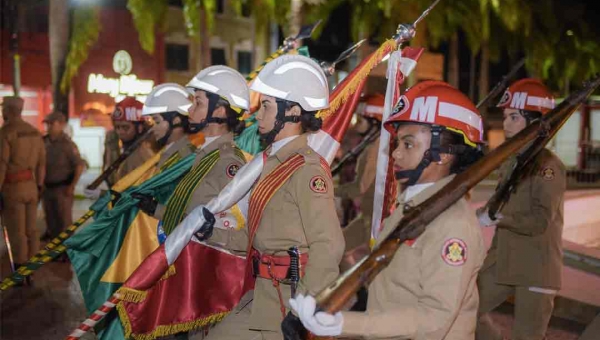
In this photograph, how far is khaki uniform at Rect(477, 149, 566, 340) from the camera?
16.1 feet

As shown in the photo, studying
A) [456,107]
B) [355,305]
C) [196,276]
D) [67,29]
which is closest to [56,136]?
[355,305]

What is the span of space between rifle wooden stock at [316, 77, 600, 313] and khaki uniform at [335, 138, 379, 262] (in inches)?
199

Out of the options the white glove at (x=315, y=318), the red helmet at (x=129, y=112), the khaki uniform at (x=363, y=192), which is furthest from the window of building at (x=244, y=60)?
the white glove at (x=315, y=318)

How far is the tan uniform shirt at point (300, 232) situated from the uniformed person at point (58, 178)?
742 centimetres

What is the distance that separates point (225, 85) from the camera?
208 inches

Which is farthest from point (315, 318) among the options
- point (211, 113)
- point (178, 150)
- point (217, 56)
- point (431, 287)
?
point (217, 56)

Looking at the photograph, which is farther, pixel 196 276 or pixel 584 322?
pixel 584 322

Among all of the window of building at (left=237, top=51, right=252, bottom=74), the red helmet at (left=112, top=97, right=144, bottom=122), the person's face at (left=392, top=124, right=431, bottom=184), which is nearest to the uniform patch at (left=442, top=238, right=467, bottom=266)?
the person's face at (left=392, top=124, right=431, bottom=184)

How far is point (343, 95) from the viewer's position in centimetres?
488

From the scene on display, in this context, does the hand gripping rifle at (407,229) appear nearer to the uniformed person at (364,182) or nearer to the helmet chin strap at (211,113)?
the helmet chin strap at (211,113)

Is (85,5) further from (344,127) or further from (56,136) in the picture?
(344,127)

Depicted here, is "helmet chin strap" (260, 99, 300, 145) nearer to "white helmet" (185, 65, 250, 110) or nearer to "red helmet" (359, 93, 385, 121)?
"white helmet" (185, 65, 250, 110)

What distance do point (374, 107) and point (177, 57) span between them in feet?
79.0

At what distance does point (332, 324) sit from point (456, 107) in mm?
1140
